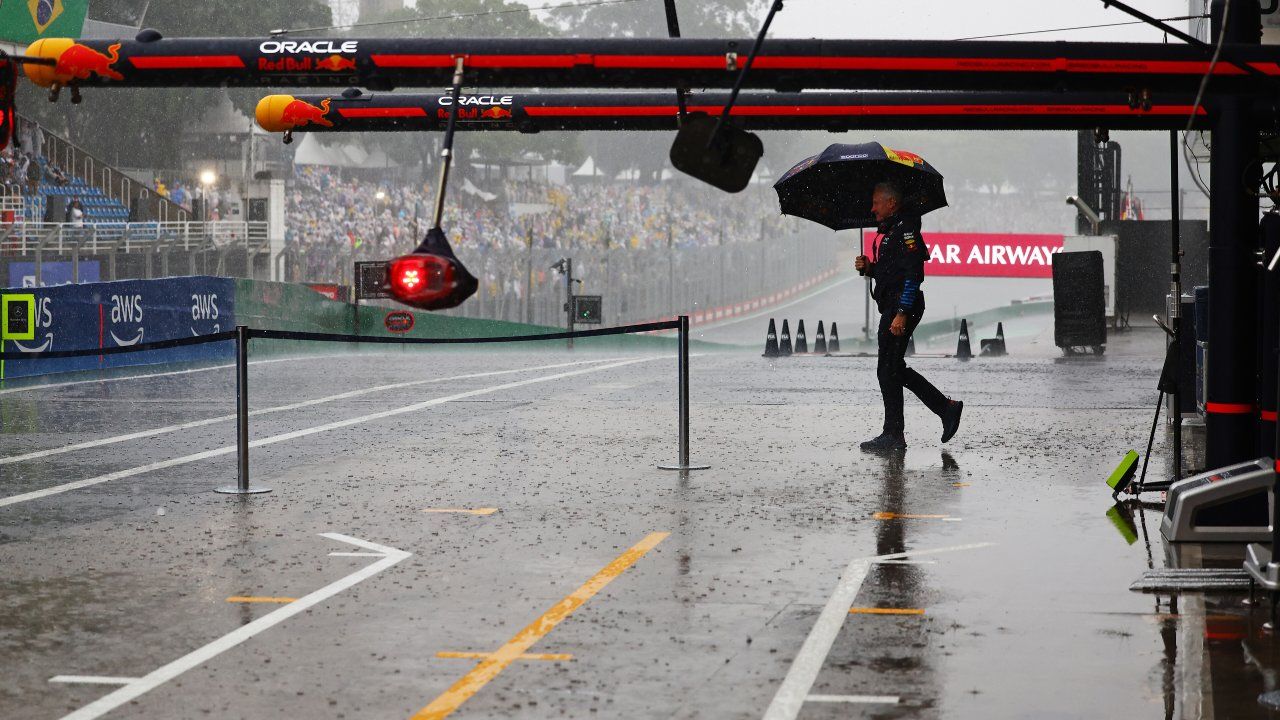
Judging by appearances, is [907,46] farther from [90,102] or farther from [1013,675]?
[90,102]

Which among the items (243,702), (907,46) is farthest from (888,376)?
(243,702)

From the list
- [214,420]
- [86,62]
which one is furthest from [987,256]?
[86,62]

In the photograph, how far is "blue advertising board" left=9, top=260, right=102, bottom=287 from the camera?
115ft

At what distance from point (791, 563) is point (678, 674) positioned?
2439 millimetres

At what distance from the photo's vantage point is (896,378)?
13.3m

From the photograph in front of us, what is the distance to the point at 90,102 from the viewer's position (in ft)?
175

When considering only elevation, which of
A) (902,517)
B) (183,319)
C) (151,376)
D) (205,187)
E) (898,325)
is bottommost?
(902,517)

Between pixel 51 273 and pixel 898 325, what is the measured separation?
92.3ft

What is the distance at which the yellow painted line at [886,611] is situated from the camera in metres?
7.31

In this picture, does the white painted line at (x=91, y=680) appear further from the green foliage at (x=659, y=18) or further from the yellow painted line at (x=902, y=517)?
the green foliage at (x=659, y=18)

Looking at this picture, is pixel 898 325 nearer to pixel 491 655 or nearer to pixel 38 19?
pixel 491 655

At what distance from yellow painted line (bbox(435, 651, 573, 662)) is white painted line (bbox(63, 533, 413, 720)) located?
0.92 m

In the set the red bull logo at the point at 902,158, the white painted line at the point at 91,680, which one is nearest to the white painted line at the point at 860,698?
the white painted line at the point at 91,680

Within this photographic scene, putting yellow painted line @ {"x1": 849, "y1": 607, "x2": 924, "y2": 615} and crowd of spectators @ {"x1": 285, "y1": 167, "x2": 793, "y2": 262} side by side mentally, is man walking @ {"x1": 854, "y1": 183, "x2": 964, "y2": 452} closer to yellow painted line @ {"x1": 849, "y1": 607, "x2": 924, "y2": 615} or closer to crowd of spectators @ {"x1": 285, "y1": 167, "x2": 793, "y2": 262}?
yellow painted line @ {"x1": 849, "y1": 607, "x2": 924, "y2": 615}
